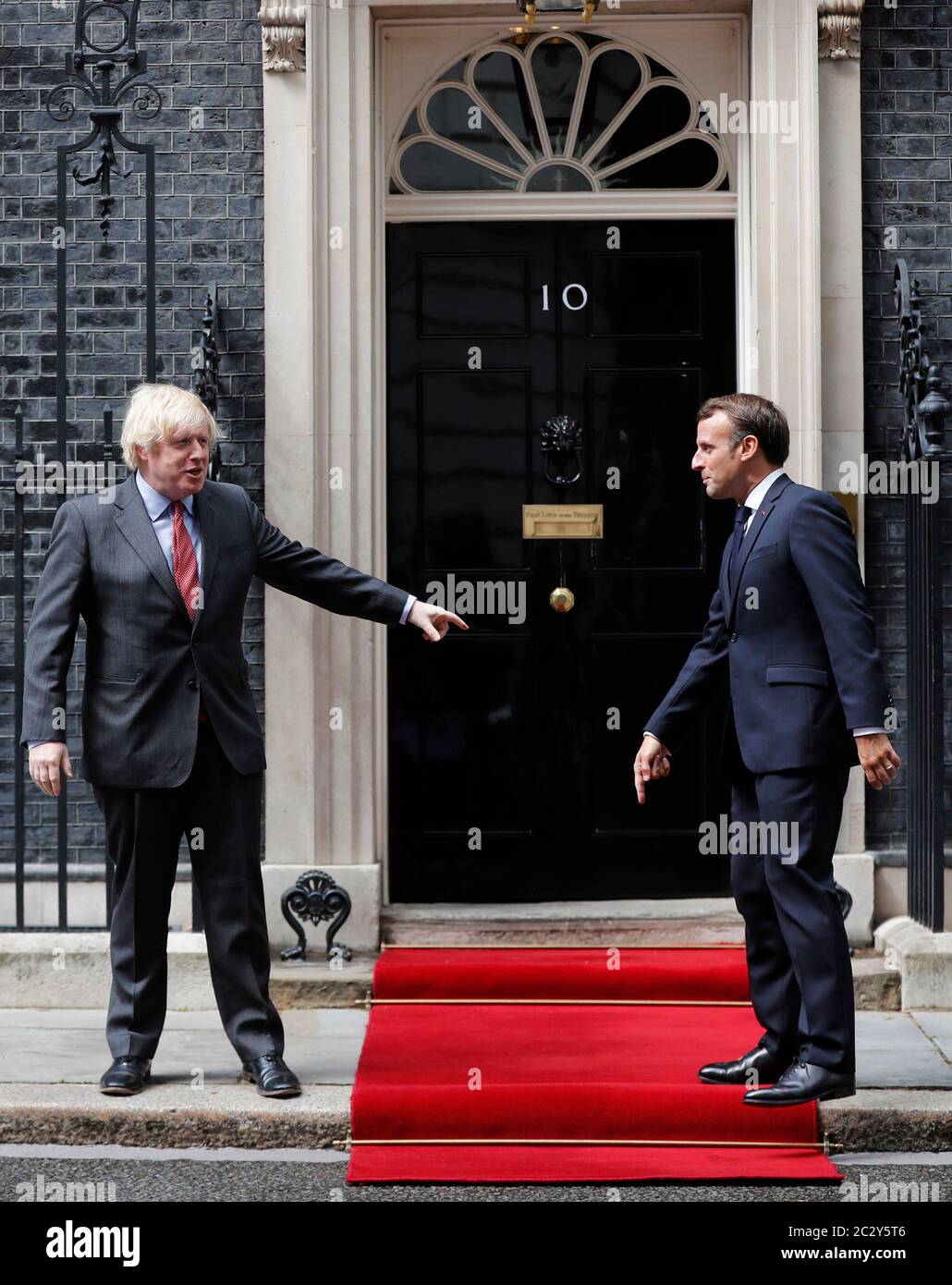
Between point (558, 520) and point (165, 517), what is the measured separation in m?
2.31

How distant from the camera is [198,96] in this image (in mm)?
6832

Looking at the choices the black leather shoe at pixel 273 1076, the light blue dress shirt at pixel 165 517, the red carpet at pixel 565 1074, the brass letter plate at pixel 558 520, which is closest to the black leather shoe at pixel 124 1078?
the black leather shoe at pixel 273 1076

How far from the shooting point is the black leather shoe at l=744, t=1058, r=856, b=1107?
4.66m

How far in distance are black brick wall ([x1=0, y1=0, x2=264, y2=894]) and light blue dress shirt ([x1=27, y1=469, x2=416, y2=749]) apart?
1722mm

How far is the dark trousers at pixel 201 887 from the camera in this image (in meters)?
5.05

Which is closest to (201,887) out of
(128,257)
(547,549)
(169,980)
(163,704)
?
(163,704)

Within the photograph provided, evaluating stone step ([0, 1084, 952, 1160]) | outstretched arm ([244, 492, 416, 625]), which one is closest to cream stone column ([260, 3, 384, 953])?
outstretched arm ([244, 492, 416, 625])

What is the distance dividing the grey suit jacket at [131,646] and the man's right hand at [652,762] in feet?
3.83

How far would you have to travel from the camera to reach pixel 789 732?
4.75 meters

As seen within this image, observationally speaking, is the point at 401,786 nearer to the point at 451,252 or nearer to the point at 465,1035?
the point at 465,1035

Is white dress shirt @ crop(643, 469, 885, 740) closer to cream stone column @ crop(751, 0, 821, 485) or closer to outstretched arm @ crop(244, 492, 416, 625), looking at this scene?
outstretched arm @ crop(244, 492, 416, 625)

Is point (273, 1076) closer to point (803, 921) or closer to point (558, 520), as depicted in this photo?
point (803, 921)

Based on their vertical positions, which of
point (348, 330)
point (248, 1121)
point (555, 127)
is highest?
point (555, 127)

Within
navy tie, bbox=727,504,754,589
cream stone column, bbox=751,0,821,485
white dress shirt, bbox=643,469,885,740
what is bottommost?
navy tie, bbox=727,504,754,589
